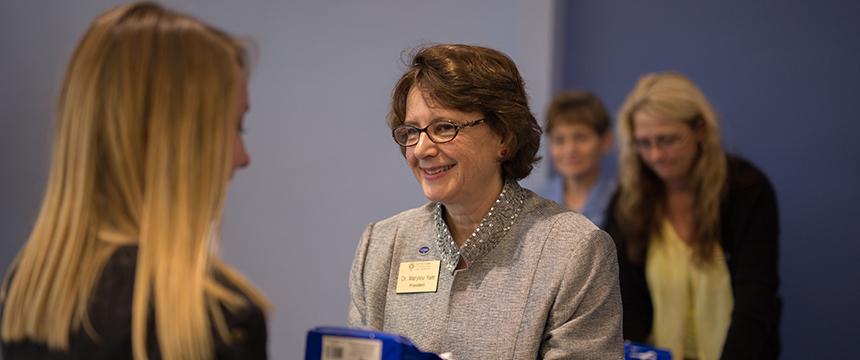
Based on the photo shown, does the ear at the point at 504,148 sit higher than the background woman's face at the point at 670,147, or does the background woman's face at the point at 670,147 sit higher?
the ear at the point at 504,148

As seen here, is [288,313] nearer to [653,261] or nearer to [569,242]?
[653,261]

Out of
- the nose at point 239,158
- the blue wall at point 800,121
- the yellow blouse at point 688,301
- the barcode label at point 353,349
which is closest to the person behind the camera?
the nose at point 239,158

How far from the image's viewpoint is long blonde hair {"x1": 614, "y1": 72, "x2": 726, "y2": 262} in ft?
11.0

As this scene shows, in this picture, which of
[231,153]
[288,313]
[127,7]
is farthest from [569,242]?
[288,313]

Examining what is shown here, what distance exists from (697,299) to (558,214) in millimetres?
1234

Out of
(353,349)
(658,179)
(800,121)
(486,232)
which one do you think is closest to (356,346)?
(353,349)

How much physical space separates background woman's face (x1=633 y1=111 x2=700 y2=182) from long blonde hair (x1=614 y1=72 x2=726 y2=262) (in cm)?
2

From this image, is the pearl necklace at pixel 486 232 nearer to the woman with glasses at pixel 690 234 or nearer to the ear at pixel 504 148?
the ear at pixel 504 148

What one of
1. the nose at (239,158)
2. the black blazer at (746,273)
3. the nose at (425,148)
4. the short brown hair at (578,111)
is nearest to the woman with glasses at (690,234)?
the black blazer at (746,273)

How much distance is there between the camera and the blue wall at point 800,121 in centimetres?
380

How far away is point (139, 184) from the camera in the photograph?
1464mm

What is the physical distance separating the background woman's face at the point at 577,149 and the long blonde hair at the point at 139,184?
8.86ft

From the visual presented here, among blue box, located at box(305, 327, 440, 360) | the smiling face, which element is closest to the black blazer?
the smiling face

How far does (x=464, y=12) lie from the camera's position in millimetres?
4340
